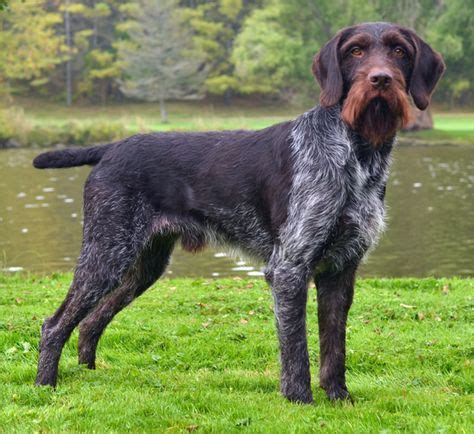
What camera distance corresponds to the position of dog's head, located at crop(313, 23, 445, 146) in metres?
5.62

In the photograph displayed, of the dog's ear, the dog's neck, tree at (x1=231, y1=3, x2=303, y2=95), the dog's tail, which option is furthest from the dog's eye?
tree at (x1=231, y1=3, x2=303, y2=95)

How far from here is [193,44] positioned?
62.1m

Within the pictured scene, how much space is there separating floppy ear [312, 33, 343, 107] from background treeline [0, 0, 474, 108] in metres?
42.3

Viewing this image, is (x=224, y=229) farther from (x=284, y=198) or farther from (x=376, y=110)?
(x=376, y=110)

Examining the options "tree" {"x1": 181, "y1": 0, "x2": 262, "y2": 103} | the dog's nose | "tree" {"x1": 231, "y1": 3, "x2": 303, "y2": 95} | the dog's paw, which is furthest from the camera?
"tree" {"x1": 181, "y1": 0, "x2": 262, "y2": 103}

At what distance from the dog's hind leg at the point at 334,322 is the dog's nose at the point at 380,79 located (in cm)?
142

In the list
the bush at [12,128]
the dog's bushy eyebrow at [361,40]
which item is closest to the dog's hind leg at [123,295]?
the dog's bushy eyebrow at [361,40]

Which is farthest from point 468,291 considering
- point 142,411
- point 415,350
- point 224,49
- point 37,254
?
point 224,49

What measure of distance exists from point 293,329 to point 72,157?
2247 millimetres

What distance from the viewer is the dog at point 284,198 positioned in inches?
231

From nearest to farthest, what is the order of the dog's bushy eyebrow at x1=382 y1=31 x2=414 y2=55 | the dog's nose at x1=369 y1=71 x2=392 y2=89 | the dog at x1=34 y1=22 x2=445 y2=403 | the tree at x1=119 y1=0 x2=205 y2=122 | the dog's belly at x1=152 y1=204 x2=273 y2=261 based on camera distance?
the dog's nose at x1=369 y1=71 x2=392 y2=89, the dog's bushy eyebrow at x1=382 y1=31 x2=414 y2=55, the dog at x1=34 y1=22 x2=445 y2=403, the dog's belly at x1=152 y1=204 x2=273 y2=261, the tree at x1=119 y1=0 x2=205 y2=122

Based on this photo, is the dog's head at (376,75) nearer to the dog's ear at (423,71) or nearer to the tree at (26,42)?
the dog's ear at (423,71)

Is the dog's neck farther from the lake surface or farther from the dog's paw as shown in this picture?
the lake surface

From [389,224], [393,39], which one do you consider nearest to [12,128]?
[389,224]
